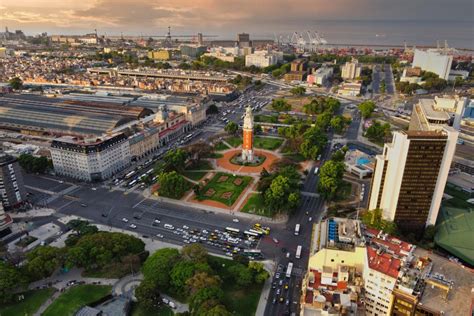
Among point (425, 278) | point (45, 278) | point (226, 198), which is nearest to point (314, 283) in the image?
point (425, 278)

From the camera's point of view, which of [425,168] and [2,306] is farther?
[425,168]

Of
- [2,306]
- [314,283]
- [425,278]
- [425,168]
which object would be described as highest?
[425,168]

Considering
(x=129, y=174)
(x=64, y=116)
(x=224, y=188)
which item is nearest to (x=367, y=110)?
(x=224, y=188)

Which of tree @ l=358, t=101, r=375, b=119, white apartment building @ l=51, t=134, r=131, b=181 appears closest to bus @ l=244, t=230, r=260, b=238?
white apartment building @ l=51, t=134, r=131, b=181

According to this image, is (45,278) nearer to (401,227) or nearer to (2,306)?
(2,306)

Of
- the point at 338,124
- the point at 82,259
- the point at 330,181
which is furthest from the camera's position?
the point at 338,124

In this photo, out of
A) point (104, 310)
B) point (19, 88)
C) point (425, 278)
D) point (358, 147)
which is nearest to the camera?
point (425, 278)

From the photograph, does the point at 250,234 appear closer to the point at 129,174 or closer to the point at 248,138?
the point at 248,138
